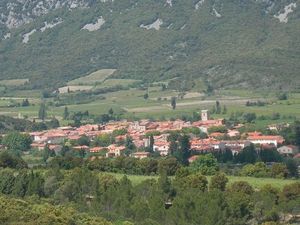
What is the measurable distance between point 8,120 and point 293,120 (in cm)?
2993

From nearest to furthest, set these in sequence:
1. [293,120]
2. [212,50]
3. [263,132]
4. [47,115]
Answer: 1. [263,132]
2. [293,120]
3. [47,115]
4. [212,50]

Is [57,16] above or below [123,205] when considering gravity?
above

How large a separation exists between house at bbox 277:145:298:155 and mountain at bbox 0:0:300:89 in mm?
44548

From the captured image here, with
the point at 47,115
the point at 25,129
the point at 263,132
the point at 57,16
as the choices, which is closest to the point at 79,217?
the point at 263,132

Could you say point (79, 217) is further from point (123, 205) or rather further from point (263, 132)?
point (263, 132)

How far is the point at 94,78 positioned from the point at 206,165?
3115 inches

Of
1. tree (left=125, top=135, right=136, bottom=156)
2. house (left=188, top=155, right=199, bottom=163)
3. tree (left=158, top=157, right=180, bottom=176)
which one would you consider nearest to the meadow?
tree (left=125, top=135, right=136, bottom=156)

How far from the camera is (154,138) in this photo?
93500mm

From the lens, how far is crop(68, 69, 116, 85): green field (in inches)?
5714

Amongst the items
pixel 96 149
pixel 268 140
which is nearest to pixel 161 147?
pixel 96 149

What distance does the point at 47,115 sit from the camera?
11831 centimetres

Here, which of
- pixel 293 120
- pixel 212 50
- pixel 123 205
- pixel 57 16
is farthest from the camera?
pixel 57 16

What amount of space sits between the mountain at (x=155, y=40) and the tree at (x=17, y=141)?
4045 centimetres

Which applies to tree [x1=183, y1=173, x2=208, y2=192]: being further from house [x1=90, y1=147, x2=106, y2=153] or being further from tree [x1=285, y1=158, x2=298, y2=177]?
house [x1=90, y1=147, x2=106, y2=153]
